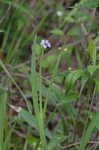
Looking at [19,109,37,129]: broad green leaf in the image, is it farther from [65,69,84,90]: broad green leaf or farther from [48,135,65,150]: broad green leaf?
[65,69,84,90]: broad green leaf

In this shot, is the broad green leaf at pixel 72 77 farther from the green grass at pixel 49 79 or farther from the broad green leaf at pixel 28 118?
the broad green leaf at pixel 28 118

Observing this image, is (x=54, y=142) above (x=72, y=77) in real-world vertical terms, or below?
below

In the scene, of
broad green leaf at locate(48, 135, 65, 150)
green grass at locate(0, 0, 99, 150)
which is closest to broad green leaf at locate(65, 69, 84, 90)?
green grass at locate(0, 0, 99, 150)

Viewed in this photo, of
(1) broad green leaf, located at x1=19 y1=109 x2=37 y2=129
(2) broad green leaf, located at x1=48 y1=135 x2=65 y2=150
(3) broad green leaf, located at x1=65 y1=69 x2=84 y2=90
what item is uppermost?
(3) broad green leaf, located at x1=65 y1=69 x2=84 y2=90

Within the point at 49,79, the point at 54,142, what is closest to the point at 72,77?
the point at 54,142

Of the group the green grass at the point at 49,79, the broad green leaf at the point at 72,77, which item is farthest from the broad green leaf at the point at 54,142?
the broad green leaf at the point at 72,77

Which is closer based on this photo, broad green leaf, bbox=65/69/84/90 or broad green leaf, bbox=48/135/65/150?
broad green leaf, bbox=65/69/84/90

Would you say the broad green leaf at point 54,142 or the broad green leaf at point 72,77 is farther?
the broad green leaf at point 54,142

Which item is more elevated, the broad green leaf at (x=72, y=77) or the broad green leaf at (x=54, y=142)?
the broad green leaf at (x=72, y=77)

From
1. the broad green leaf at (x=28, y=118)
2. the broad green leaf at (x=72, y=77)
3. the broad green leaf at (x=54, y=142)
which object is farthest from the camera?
the broad green leaf at (x=28, y=118)

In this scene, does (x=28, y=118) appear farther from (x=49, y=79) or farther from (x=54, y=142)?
(x=49, y=79)
